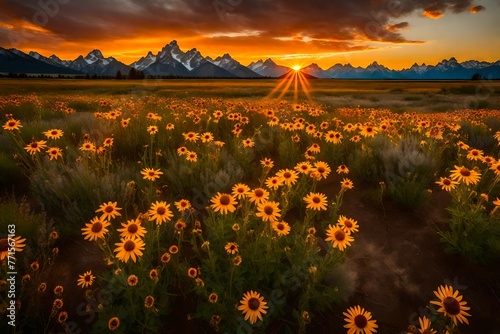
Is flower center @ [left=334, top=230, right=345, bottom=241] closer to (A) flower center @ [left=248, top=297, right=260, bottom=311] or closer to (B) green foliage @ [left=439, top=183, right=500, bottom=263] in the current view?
(A) flower center @ [left=248, top=297, right=260, bottom=311]

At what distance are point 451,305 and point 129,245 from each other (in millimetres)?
2545

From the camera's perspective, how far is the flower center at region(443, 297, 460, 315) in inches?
79.8

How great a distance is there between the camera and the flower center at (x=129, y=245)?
2.45m

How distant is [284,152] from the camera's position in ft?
17.8

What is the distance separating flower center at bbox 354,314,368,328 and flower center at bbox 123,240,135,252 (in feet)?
6.29

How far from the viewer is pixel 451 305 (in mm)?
2051

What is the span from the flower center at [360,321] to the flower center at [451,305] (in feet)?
1.88

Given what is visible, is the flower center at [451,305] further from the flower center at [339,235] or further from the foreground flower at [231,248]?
the foreground flower at [231,248]

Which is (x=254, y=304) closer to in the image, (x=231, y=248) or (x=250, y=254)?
(x=231, y=248)

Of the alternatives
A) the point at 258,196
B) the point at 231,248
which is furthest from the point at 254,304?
the point at 258,196

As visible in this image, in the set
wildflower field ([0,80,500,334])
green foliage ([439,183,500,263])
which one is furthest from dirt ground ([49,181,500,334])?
green foliage ([439,183,500,263])

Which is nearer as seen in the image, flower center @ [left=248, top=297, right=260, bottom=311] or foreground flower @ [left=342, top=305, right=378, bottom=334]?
foreground flower @ [left=342, top=305, right=378, bottom=334]

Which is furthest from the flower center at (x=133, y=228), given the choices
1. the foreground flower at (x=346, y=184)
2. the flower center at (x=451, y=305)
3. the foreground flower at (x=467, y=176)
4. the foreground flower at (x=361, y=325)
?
the foreground flower at (x=467, y=176)

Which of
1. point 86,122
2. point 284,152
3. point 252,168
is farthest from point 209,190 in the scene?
point 86,122
